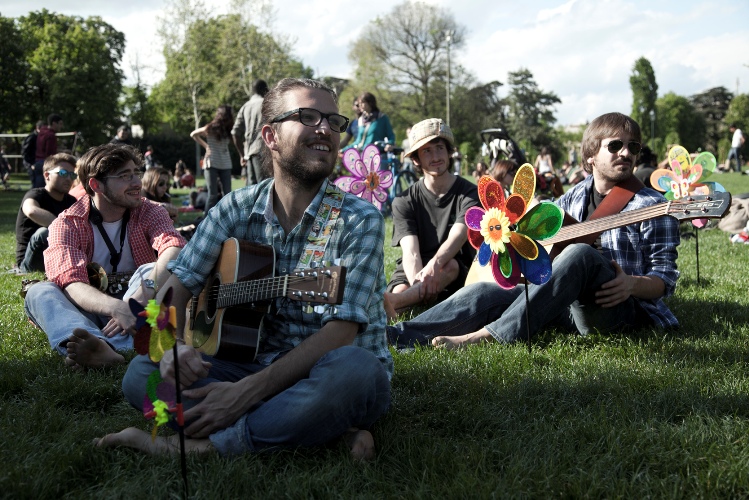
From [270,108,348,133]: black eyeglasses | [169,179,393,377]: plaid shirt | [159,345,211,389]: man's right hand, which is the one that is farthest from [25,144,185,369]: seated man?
[270,108,348,133]: black eyeglasses

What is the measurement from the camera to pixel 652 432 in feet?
8.66

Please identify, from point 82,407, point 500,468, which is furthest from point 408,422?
point 82,407

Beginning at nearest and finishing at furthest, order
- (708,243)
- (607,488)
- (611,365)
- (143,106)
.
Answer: (607,488) → (611,365) → (708,243) → (143,106)

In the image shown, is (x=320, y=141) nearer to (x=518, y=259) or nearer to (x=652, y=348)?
(x=518, y=259)

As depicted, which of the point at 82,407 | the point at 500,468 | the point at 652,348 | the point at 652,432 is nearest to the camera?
the point at 500,468

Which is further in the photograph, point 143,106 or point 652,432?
point 143,106

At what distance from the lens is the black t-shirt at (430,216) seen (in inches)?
209

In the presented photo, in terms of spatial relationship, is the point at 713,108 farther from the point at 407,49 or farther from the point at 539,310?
the point at 539,310

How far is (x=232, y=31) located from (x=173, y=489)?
40.1 meters

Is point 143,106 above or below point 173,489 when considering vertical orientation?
above

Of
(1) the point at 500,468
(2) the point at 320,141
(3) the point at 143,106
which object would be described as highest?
(3) the point at 143,106

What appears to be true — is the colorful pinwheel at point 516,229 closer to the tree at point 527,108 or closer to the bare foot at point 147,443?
the bare foot at point 147,443

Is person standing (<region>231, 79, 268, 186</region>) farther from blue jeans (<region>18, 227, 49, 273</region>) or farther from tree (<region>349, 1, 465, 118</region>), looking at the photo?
tree (<region>349, 1, 465, 118</region>)

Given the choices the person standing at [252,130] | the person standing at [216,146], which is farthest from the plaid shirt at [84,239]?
the person standing at [216,146]
